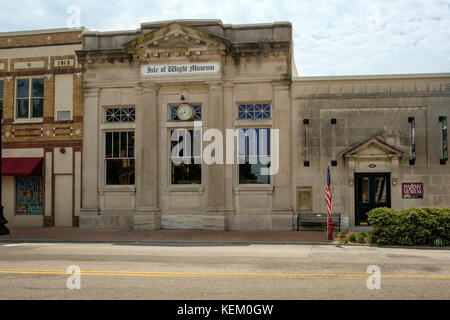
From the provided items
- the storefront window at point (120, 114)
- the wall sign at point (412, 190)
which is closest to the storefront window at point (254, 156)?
the storefront window at point (120, 114)

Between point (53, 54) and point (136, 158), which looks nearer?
point (136, 158)

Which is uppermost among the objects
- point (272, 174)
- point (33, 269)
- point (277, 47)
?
point (277, 47)

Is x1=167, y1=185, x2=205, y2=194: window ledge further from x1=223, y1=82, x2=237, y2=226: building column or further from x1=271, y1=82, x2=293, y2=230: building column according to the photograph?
x1=271, y1=82, x2=293, y2=230: building column

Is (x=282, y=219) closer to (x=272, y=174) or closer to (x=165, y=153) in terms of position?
(x=272, y=174)

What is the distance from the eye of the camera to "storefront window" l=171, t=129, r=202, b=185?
19828 millimetres

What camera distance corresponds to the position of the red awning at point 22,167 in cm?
2052

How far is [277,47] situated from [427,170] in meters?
8.13

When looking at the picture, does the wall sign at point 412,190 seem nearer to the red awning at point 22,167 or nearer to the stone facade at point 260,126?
the stone facade at point 260,126

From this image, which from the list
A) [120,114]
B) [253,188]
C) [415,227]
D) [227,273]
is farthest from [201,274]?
[120,114]

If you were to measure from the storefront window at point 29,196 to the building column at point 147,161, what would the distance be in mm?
5103

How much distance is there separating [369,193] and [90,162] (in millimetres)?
12392
